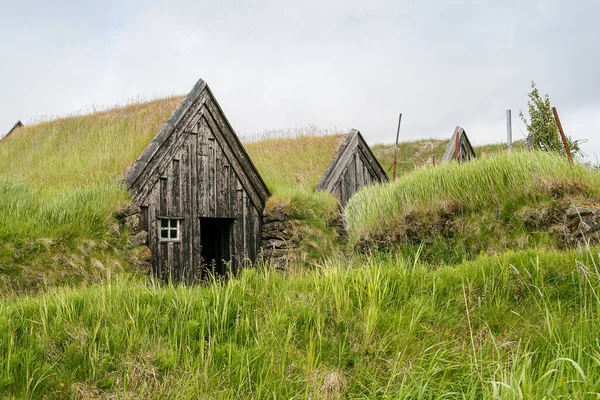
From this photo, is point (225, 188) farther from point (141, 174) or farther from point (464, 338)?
point (464, 338)

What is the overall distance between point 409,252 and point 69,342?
558cm

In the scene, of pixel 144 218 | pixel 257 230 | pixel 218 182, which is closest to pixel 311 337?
pixel 144 218

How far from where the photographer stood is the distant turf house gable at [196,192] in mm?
11234

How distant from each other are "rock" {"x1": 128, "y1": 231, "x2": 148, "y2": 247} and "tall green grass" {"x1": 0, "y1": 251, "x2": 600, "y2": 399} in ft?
15.3

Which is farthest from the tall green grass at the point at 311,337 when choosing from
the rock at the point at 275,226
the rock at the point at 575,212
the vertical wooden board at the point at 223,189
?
the rock at the point at 275,226

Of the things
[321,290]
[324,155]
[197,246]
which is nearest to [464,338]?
[321,290]

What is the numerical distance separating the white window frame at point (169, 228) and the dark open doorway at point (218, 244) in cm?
120

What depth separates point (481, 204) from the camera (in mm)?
8516

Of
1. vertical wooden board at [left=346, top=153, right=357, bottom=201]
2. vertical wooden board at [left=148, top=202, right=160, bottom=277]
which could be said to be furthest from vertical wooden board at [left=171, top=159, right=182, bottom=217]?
vertical wooden board at [left=346, top=153, right=357, bottom=201]

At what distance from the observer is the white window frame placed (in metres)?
11.4

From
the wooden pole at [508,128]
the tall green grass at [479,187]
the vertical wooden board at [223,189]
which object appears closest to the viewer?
the tall green grass at [479,187]

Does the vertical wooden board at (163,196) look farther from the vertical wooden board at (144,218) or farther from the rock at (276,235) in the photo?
the rock at (276,235)

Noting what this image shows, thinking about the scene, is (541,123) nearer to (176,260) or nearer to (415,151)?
(176,260)

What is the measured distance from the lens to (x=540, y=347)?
14.0 feet
